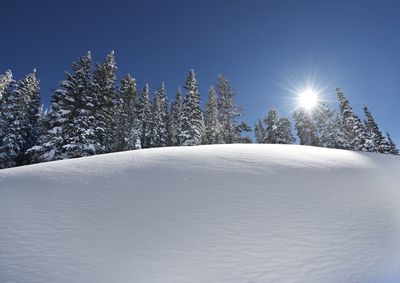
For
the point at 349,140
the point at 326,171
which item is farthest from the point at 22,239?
the point at 349,140

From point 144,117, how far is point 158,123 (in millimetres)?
2754

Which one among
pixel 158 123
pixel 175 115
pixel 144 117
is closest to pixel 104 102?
pixel 158 123

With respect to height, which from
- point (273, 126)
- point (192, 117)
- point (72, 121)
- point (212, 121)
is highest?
point (273, 126)

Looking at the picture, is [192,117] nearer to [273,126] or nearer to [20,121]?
[273,126]

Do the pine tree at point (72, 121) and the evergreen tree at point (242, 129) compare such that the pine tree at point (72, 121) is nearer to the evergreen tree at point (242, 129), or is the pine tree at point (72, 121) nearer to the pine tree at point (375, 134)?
the evergreen tree at point (242, 129)

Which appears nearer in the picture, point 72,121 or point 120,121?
point 72,121

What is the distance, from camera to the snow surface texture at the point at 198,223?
4.23 meters

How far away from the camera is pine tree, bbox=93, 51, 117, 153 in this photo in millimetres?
23000

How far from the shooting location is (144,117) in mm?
41375

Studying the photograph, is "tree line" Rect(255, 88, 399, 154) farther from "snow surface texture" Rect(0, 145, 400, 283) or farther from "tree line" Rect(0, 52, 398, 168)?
"snow surface texture" Rect(0, 145, 400, 283)

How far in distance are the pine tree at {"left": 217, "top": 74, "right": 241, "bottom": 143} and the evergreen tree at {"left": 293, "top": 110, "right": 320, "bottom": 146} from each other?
9.02m

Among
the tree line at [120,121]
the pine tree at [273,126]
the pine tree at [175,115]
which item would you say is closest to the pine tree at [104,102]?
the tree line at [120,121]

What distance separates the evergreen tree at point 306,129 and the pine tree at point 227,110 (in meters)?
9.02

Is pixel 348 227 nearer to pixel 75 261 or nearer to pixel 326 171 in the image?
pixel 326 171
